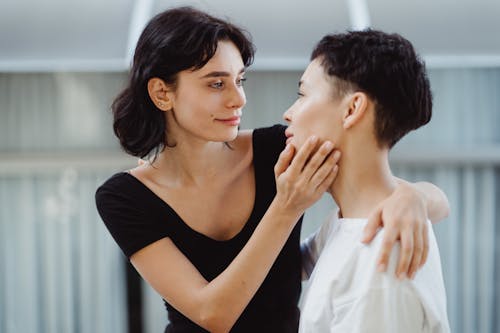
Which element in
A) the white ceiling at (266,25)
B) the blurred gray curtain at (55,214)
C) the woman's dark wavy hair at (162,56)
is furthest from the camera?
the blurred gray curtain at (55,214)

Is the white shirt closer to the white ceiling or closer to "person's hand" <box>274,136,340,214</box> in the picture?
"person's hand" <box>274,136,340,214</box>

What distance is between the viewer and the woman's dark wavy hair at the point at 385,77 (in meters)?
1.28

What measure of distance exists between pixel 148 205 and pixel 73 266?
173 centimetres

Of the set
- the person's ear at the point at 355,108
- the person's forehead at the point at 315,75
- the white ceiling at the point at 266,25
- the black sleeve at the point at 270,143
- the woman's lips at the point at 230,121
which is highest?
the white ceiling at the point at 266,25

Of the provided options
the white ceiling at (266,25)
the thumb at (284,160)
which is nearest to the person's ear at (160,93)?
the thumb at (284,160)

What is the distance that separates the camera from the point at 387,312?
45.0 inches

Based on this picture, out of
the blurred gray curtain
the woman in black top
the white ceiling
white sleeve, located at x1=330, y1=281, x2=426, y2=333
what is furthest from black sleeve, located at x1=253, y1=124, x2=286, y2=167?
the blurred gray curtain

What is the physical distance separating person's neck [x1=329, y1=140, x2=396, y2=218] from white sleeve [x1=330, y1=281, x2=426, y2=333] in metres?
0.19

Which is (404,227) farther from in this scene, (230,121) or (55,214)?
(55,214)

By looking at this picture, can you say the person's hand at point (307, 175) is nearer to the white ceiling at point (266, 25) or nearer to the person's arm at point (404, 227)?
the person's arm at point (404, 227)

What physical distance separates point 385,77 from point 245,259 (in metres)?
0.46

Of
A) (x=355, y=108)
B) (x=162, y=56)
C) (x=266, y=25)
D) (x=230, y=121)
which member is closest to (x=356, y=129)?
(x=355, y=108)

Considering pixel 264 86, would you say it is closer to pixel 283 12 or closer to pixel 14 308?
pixel 283 12

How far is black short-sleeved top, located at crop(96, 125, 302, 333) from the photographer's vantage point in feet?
5.03
